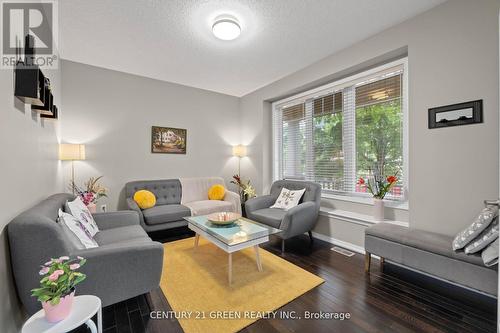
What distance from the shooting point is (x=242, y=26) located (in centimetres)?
239

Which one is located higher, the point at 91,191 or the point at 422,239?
the point at 91,191

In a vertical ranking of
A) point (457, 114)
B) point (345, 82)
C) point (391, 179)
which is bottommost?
point (391, 179)

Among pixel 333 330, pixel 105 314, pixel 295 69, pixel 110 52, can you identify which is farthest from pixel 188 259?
pixel 295 69

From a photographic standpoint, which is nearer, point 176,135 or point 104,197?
point 104,197

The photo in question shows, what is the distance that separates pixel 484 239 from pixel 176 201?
384cm

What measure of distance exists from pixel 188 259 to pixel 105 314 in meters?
0.97

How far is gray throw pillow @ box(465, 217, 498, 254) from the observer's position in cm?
154

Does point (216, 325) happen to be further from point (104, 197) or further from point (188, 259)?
point (104, 197)

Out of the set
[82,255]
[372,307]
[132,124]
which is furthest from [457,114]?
[132,124]

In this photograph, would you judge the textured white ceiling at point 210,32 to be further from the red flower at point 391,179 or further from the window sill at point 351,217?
the window sill at point 351,217

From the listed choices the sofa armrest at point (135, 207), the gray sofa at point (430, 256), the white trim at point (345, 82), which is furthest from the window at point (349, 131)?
the sofa armrest at point (135, 207)

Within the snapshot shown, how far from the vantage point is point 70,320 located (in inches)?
41.3

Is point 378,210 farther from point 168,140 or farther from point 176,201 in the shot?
point 168,140

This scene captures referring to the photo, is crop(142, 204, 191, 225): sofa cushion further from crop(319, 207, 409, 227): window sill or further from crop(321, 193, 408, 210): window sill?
crop(321, 193, 408, 210): window sill
